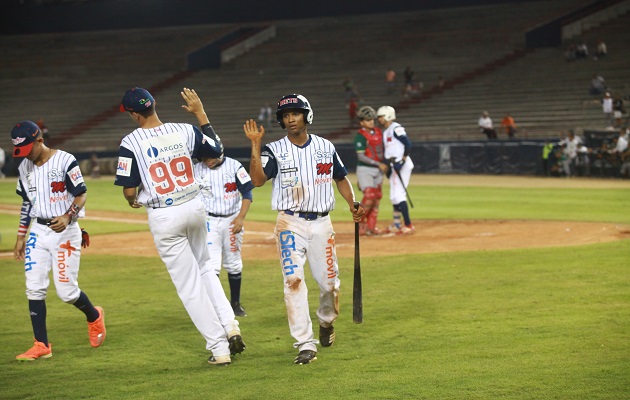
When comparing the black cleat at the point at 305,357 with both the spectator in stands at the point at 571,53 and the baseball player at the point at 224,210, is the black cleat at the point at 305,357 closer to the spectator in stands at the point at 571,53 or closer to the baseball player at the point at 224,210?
the baseball player at the point at 224,210

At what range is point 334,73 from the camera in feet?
162

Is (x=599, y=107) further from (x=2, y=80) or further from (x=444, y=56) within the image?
(x=2, y=80)

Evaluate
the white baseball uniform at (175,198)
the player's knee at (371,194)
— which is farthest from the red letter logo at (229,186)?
the player's knee at (371,194)

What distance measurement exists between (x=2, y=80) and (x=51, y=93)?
3.85 m

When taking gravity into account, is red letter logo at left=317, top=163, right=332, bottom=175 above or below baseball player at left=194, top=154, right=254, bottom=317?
above

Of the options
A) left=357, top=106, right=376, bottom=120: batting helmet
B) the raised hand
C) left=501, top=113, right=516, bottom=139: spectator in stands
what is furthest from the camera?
left=501, top=113, right=516, bottom=139: spectator in stands

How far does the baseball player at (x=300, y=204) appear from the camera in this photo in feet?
27.6

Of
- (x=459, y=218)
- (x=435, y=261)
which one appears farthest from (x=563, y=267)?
(x=459, y=218)

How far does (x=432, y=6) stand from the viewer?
51562 mm

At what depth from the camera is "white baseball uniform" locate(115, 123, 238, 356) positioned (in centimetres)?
808

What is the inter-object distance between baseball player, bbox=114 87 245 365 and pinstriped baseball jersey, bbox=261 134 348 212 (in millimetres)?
574

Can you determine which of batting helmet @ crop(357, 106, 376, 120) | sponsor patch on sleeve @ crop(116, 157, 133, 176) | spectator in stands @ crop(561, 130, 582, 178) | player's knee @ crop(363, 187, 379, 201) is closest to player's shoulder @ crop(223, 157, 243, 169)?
sponsor patch on sleeve @ crop(116, 157, 133, 176)

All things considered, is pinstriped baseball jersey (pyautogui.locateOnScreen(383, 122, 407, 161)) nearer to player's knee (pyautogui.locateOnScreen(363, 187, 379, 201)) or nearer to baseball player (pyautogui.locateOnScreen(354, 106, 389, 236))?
baseball player (pyautogui.locateOnScreen(354, 106, 389, 236))

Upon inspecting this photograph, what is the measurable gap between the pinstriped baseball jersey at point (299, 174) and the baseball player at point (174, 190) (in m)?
0.57
